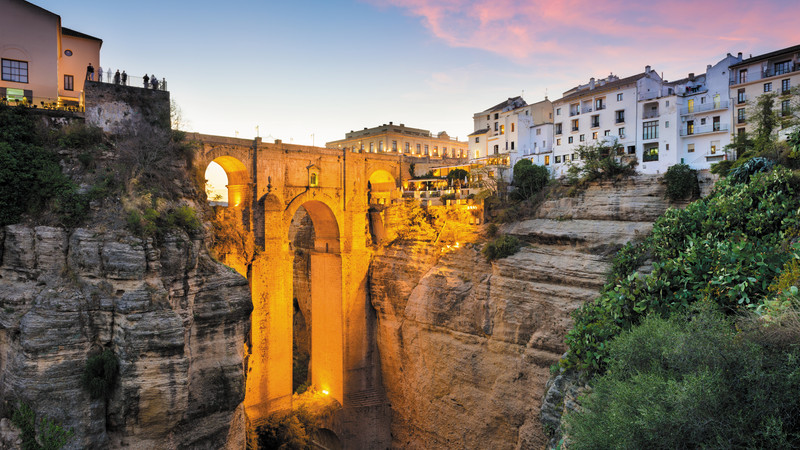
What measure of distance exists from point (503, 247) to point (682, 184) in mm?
7950

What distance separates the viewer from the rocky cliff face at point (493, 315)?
19734 mm

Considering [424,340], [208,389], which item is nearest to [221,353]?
[208,389]

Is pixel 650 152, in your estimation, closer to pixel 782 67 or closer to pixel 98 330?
pixel 782 67

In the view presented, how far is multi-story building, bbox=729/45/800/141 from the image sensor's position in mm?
26484

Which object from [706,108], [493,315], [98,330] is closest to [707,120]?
[706,108]

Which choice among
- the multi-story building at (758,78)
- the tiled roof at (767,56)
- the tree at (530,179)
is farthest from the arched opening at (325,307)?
the tiled roof at (767,56)

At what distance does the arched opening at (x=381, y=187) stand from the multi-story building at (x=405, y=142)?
1333 centimetres

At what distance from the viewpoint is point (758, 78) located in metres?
27.7

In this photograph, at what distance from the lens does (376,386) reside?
2881 centimetres

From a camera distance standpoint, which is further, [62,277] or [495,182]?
[495,182]

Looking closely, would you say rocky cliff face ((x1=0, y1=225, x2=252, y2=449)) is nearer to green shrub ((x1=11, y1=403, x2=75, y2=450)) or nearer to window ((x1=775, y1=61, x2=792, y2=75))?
green shrub ((x1=11, y1=403, x2=75, y2=450))

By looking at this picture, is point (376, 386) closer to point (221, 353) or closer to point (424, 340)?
point (424, 340)

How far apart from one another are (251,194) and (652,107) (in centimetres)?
2473

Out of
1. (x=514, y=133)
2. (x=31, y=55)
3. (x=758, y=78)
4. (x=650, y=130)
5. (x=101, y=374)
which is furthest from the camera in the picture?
(x=514, y=133)
